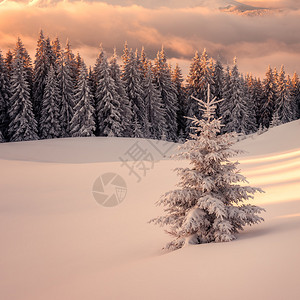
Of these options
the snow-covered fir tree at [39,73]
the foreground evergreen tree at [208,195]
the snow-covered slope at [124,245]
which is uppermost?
the snow-covered fir tree at [39,73]

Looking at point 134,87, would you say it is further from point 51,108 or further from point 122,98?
point 51,108

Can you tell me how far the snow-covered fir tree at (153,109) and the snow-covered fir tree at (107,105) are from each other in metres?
6.45

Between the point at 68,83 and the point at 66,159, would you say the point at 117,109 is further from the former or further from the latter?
the point at 66,159

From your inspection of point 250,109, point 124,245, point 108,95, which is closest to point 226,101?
point 250,109

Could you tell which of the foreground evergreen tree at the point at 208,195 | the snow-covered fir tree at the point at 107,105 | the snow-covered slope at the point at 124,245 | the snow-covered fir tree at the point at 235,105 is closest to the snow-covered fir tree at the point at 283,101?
the snow-covered fir tree at the point at 235,105

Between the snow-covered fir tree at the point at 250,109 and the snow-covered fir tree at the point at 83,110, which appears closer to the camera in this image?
the snow-covered fir tree at the point at 83,110

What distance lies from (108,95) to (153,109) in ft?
28.6

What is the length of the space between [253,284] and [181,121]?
1816 inches

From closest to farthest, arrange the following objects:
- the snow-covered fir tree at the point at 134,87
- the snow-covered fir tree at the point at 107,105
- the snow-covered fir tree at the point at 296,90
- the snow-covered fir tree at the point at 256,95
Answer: the snow-covered fir tree at the point at 107,105, the snow-covered fir tree at the point at 134,87, the snow-covered fir tree at the point at 256,95, the snow-covered fir tree at the point at 296,90

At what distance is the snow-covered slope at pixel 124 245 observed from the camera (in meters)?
3.70

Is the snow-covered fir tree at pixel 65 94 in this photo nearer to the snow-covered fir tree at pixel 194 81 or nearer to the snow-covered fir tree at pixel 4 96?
the snow-covered fir tree at pixel 4 96

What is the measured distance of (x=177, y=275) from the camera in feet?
13.4

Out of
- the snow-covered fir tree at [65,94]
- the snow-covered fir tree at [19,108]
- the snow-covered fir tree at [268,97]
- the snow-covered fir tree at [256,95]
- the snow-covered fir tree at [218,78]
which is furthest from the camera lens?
the snow-covered fir tree at [256,95]

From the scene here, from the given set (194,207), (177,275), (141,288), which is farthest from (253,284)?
(194,207)
